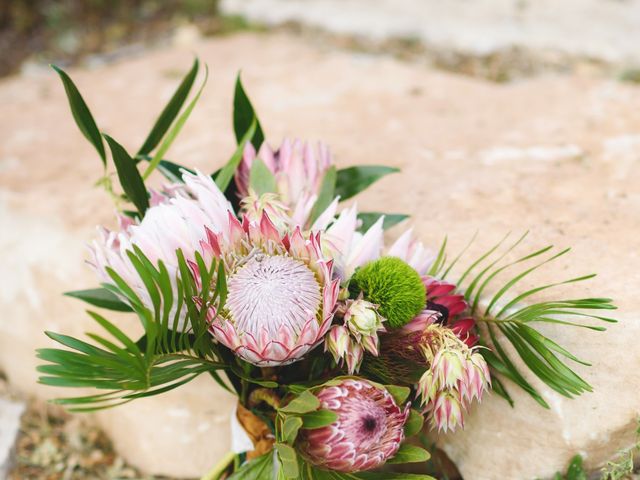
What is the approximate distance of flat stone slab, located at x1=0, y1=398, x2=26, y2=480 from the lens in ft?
5.04

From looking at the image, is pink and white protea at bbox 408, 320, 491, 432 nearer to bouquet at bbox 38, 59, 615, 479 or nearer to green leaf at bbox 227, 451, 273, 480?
bouquet at bbox 38, 59, 615, 479

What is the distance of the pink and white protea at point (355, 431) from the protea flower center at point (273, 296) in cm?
11

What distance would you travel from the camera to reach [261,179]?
1.19 metres

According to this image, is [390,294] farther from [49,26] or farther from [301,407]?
[49,26]

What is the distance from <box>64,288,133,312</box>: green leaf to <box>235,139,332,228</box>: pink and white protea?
11.4 inches

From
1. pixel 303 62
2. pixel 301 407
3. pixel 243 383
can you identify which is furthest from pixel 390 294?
pixel 303 62

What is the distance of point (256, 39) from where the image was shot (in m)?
3.33

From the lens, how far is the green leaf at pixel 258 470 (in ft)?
3.48

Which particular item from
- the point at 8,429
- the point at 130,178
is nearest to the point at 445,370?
the point at 130,178

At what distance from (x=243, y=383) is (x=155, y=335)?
276 millimetres

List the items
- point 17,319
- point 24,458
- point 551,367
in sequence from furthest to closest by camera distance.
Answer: point 17,319, point 24,458, point 551,367

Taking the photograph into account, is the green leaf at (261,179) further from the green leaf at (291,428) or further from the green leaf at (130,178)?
the green leaf at (291,428)

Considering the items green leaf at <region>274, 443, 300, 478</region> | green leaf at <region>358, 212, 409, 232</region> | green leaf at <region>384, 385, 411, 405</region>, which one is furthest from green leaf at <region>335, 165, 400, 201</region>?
green leaf at <region>274, 443, 300, 478</region>

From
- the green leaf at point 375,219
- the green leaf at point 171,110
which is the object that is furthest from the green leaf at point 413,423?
the green leaf at point 171,110
